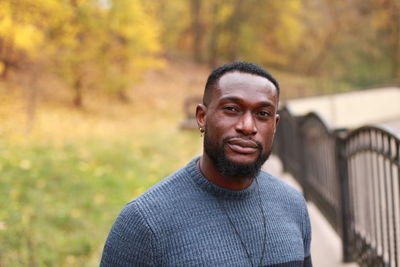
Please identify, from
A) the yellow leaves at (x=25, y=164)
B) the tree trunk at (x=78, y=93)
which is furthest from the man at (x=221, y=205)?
the tree trunk at (x=78, y=93)

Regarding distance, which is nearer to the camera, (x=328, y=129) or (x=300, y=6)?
(x=328, y=129)

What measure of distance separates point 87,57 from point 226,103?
1765 cm

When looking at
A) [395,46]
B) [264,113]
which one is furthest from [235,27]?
[264,113]

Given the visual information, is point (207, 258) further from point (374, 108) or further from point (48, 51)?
point (374, 108)

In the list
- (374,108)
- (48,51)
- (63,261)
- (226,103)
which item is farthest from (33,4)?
(374,108)

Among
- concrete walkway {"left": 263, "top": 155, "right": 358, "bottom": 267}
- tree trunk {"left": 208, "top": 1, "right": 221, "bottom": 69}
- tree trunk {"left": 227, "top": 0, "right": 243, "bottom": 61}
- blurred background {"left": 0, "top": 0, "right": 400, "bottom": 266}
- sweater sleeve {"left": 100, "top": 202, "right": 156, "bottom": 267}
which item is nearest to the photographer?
sweater sleeve {"left": 100, "top": 202, "right": 156, "bottom": 267}

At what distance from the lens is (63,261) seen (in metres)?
4.69

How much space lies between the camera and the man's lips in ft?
5.04

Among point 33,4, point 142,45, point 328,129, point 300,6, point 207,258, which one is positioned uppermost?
point 300,6

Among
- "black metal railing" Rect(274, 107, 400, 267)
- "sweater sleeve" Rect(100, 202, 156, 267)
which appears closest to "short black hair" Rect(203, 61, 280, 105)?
"sweater sleeve" Rect(100, 202, 156, 267)

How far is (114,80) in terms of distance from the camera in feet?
66.6

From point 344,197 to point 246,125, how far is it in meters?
3.15

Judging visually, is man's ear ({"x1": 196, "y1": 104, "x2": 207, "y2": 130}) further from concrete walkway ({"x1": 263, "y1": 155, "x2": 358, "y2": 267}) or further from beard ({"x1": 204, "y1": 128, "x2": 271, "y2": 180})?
concrete walkway ({"x1": 263, "y1": 155, "x2": 358, "y2": 267})

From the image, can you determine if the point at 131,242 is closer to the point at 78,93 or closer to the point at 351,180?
the point at 351,180
